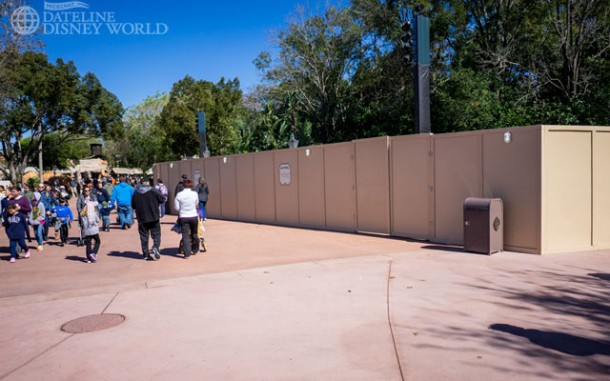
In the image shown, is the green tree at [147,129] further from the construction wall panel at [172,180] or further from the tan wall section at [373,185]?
the tan wall section at [373,185]

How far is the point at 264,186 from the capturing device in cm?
1723

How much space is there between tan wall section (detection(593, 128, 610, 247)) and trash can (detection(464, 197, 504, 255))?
6.34ft

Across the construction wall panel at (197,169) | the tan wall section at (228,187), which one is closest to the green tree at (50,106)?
the construction wall panel at (197,169)

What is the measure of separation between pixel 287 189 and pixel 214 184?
5444 millimetres

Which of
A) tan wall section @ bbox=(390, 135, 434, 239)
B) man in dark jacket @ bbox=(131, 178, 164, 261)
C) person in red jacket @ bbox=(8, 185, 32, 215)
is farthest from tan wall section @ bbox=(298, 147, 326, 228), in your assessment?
person in red jacket @ bbox=(8, 185, 32, 215)

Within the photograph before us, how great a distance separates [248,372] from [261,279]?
3.60 metres

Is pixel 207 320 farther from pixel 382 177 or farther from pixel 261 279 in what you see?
pixel 382 177

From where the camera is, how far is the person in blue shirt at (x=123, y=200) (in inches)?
616

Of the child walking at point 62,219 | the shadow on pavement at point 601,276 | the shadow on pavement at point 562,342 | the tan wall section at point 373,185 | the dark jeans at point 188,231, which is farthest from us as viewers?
the child walking at point 62,219

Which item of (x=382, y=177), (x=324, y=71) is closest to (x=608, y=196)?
(x=382, y=177)

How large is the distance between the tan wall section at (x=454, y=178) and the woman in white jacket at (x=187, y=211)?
537cm

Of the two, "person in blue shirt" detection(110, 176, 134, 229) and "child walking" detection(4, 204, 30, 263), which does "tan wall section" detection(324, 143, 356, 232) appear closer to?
"person in blue shirt" detection(110, 176, 134, 229)

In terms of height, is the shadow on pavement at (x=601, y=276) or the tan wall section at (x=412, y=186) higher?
the tan wall section at (x=412, y=186)

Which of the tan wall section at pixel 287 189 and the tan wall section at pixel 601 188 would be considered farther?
the tan wall section at pixel 287 189
